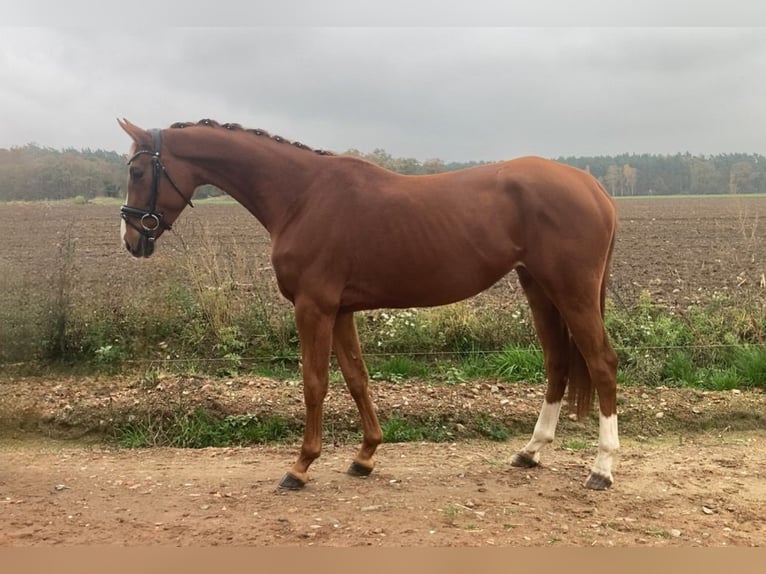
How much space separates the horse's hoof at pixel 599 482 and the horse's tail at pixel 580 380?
1.37 ft

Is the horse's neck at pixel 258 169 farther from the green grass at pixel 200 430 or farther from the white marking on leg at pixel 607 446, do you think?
the white marking on leg at pixel 607 446

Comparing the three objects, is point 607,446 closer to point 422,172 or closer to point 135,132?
point 422,172

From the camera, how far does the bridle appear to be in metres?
3.69

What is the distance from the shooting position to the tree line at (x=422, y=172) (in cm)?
594

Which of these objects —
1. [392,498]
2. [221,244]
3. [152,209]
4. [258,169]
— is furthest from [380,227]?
[221,244]

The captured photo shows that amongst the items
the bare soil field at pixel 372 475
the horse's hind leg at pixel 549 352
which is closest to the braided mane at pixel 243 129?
the horse's hind leg at pixel 549 352

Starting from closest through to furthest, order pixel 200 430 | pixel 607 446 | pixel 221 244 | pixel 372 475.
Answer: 1. pixel 607 446
2. pixel 372 475
3. pixel 200 430
4. pixel 221 244

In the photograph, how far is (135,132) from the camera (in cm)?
368

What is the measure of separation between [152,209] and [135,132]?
51cm

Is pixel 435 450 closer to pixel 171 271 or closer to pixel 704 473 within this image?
pixel 704 473

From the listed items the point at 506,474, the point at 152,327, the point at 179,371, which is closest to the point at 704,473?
the point at 506,474

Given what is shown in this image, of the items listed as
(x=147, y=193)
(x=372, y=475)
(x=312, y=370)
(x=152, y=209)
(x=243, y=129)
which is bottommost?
(x=372, y=475)

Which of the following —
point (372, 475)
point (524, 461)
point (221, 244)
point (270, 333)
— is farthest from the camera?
point (221, 244)

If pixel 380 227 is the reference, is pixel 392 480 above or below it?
below
